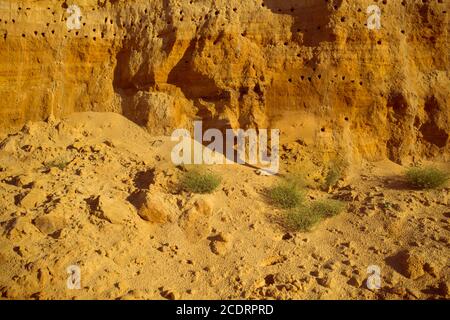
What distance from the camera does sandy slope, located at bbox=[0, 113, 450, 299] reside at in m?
4.45

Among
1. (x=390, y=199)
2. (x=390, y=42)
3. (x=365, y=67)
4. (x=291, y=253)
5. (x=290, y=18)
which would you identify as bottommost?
(x=291, y=253)

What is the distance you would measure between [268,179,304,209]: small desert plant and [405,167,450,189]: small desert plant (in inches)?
66.0

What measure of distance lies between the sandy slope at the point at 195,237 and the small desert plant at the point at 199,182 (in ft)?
0.41

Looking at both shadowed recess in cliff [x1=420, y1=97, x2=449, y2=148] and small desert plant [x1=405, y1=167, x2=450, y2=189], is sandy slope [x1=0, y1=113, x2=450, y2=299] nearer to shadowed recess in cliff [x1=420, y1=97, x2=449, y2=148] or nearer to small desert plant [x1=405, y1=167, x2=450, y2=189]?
small desert plant [x1=405, y1=167, x2=450, y2=189]

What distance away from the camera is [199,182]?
572 cm

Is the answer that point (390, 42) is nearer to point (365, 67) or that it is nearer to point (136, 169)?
point (365, 67)

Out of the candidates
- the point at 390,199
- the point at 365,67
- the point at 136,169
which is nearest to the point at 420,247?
the point at 390,199

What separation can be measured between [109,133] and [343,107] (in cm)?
404

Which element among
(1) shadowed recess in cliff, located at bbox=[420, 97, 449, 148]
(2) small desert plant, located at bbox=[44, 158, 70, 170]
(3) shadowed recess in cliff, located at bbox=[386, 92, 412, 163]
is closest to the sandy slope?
(2) small desert plant, located at bbox=[44, 158, 70, 170]

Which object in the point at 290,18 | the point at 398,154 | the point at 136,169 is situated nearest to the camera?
the point at 136,169

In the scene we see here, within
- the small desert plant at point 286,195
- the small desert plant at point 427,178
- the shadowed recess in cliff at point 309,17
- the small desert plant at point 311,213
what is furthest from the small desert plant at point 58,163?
the small desert plant at point 427,178

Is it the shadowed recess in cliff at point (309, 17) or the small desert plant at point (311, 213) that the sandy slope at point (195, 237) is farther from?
the shadowed recess in cliff at point (309, 17)

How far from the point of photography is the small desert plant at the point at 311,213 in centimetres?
528

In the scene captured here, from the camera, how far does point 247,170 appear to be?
6.43 m
